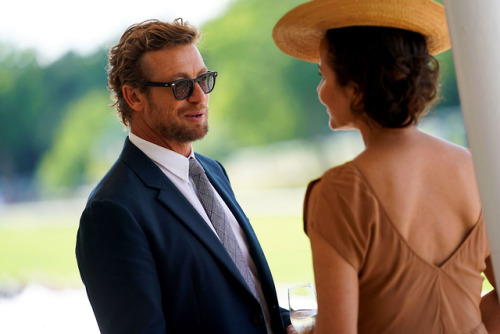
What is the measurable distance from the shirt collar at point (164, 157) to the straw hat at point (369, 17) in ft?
2.63

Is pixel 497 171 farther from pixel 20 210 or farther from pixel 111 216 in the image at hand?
pixel 20 210

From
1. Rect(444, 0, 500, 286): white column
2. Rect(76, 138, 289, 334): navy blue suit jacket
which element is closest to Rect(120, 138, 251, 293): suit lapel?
Rect(76, 138, 289, 334): navy blue suit jacket

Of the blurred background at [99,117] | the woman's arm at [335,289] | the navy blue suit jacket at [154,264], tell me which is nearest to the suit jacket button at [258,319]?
the navy blue suit jacket at [154,264]

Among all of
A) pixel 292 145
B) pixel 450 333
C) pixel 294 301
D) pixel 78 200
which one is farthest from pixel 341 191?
pixel 78 200

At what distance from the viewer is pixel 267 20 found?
84.2ft

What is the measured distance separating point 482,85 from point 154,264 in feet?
3.70

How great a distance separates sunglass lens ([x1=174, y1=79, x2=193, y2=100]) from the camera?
234cm

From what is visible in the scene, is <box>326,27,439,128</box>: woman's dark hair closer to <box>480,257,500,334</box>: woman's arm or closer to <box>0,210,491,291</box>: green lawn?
<box>480,257,500,334</box>: woman's arm

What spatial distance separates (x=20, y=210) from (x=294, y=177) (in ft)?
36.9

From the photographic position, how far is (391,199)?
137 cm

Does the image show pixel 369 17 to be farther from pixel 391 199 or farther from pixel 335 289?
pixel 335 289

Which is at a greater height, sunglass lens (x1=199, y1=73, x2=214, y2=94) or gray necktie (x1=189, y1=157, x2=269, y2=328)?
sunglass lens (x1=199, y1=73, x2=214, y2=94)

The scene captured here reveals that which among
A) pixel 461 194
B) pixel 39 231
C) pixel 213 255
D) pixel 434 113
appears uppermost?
pixel 434 113

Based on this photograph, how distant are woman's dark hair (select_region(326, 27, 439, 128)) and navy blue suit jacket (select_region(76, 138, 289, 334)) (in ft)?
2.69
